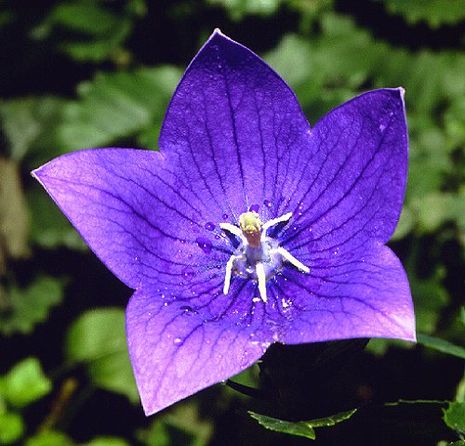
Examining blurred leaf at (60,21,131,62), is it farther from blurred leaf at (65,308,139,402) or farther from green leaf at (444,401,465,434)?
green leaf at (444,401,465,434)

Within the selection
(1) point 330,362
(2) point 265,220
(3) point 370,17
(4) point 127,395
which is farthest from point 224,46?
(3) point 370,17

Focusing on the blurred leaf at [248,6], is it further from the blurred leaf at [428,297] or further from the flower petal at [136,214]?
the flower petal at [136,214]

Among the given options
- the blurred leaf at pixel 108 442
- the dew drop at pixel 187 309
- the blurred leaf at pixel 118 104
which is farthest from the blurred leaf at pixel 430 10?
the blurred leaf at pixel 108 442

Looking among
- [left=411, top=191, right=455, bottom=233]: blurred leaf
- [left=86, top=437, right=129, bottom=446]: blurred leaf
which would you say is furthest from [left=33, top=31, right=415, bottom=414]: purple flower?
[left=86, top=437, right=129, bottom=446]: blurred leaf

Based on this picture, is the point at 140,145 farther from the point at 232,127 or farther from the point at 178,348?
the point at 178,348

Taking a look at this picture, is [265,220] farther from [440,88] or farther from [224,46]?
[440,88]
